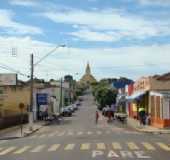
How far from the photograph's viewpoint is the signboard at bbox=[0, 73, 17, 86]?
106m

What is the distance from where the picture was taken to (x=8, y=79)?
10694cm

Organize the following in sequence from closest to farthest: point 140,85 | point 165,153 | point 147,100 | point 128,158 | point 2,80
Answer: point 128,158, point 165,153, point 147,100, point 140,85, point 2,80

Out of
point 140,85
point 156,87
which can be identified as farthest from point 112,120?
point 156,87

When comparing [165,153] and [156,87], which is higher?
[156,87]

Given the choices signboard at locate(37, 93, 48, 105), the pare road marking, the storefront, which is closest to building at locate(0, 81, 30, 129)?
signboard at locate(37, 93, 48, 105)

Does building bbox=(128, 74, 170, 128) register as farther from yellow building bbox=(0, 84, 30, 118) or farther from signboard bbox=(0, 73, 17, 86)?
signboard bbox=(0, 73, 17, 86)

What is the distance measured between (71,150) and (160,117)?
1261 inches

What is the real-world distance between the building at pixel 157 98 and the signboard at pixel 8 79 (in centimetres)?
3727

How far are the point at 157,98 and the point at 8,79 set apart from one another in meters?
48.7

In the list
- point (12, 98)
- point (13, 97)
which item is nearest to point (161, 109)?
point (12, 98)

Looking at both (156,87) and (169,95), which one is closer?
(169,95)

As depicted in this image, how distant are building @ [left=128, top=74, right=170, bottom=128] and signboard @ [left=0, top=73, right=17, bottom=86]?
37.3m

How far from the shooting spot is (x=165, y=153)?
26.6 metres

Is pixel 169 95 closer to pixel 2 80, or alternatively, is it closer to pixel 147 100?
pixel 147 100
